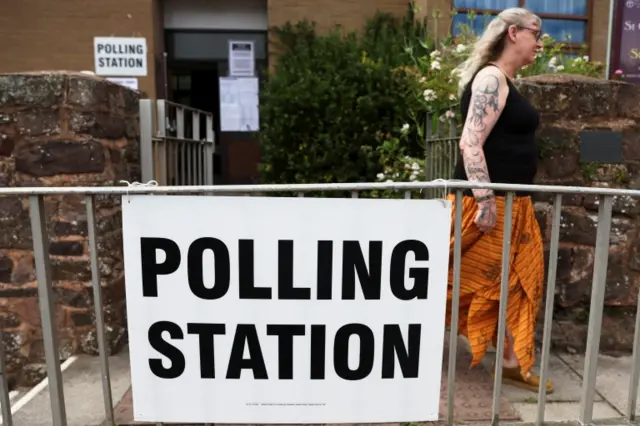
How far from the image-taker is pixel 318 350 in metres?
2.11

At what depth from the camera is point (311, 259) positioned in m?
2.03

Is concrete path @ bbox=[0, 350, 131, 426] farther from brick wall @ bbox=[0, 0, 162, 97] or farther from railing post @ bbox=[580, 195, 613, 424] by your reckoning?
brick wall @ bbox=[0, 0, 162, 97]

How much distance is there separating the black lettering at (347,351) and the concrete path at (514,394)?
Answer: 1.06 metres

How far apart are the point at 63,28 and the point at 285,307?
6.26 metres

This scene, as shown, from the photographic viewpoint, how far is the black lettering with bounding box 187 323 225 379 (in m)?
2.07

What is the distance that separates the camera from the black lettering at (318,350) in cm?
209

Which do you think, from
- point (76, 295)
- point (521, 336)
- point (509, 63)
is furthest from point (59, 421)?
point (509, 63)

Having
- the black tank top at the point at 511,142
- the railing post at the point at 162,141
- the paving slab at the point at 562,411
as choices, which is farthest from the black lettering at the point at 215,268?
the railing post at the point at 162,141

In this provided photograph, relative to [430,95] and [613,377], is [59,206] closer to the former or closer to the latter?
[430,95]

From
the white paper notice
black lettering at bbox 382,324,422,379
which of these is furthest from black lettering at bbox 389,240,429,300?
the white paper notice

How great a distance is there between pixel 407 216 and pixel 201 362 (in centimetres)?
94

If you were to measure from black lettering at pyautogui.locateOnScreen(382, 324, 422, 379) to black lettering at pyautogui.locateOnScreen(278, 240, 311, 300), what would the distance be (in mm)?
343

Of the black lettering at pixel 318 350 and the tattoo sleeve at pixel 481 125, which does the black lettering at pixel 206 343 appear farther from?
the tattoo sleeve at pixel 481 125

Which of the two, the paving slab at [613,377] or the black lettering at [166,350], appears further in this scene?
the paving slab at [613,377]
